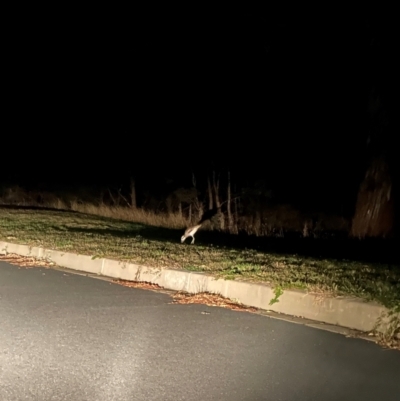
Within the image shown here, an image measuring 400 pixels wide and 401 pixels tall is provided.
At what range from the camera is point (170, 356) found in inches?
250

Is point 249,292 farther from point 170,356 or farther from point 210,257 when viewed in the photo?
point 170,356

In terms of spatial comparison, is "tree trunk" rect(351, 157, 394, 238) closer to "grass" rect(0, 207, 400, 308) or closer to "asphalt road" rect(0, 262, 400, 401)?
"grass" rect(0, 207, 400, 308)

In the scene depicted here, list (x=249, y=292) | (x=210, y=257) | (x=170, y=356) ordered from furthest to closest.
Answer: (x=210, y=257) → (x=249, y=292) → (x=170, y=356)

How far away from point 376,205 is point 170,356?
33.8 feet

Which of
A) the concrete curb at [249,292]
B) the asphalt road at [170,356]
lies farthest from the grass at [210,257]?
the asphalt road at [170,356]

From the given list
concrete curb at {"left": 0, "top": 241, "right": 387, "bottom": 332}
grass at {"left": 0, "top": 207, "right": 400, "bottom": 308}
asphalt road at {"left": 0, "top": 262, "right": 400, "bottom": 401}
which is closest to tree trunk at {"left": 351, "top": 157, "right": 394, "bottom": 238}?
grass at {"left": 0, "top": 207, "right": 400, "bottom": 308}

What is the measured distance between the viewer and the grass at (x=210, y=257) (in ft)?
26.8

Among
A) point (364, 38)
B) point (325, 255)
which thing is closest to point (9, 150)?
point (364, 38)

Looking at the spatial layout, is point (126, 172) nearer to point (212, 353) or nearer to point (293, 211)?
point (293, 211)

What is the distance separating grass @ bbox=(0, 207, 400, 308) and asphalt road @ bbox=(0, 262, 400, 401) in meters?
0.86

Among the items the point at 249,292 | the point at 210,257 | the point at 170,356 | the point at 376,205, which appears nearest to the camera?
the point at 170,356

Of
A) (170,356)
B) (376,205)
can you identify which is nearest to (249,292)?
(170,356)

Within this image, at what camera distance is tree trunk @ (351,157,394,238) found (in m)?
15.6

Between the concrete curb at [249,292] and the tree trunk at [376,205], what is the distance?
7.11m
